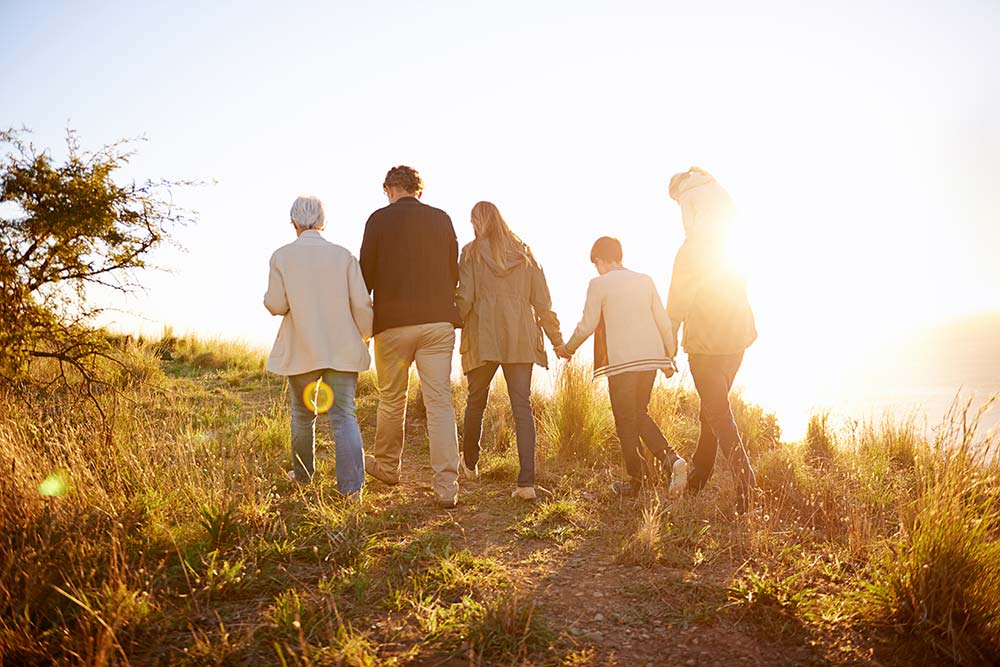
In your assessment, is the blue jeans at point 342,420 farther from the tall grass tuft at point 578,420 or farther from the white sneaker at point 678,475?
the tall grass tuft at point 578,420

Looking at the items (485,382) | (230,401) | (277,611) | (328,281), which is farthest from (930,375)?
(230,401)

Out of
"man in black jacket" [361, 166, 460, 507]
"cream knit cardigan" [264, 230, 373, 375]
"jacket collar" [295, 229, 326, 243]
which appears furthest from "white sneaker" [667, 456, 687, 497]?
"jacket collar" [295, 229, 326, 243]

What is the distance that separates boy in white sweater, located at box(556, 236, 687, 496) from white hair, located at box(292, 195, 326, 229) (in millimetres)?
2086

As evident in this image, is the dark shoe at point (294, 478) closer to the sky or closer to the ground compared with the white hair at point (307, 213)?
closer to the ground

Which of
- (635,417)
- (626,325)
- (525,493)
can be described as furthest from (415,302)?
(635,417)

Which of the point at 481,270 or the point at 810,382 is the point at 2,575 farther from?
the point at 810,382

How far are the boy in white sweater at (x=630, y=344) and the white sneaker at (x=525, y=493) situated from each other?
687 mm

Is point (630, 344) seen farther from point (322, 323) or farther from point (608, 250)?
point (322, 323)

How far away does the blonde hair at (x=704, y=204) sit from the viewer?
4.38 m

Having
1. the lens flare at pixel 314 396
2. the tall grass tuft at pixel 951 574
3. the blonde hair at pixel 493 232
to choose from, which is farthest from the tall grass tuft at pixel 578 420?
the tall grass tuft at pixel 951 574

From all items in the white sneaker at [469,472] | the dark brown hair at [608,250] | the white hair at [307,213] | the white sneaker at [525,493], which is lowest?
the white sneaker at [525,493]

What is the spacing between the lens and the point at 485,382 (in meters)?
5.04

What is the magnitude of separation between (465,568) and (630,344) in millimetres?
2085

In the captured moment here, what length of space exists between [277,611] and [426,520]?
1640 millimetres
